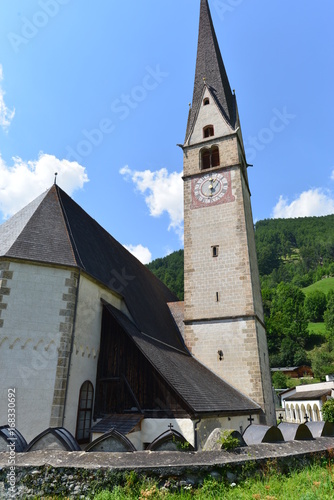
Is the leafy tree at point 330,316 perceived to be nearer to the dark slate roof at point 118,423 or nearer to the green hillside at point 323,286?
the green hillside at point 323,286

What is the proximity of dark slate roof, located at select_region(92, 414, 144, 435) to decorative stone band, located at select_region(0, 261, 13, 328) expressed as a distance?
13.1 ft

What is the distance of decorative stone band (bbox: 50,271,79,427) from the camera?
9.68m

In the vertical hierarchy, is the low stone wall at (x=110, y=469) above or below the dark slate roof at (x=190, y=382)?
below

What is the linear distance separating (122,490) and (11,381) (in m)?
5.89

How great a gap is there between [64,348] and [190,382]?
4.46m

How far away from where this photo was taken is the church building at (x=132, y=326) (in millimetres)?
10055

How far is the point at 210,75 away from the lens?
2458 centimetres

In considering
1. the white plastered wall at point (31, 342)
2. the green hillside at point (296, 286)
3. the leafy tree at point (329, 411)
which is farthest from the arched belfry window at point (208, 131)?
the green hillside at point (296, 286)

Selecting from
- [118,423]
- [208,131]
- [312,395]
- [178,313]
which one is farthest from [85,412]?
[312,395]

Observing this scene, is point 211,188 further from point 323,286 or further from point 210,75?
point 323,286

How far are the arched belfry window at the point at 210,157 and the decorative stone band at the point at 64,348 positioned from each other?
12.5m

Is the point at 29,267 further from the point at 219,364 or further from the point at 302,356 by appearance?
the point at 302,356

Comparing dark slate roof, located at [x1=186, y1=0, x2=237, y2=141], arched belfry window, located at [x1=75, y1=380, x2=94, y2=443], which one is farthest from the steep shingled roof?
dark slate roof, located at [x1=186, y1=0, x2=237, y2=141]

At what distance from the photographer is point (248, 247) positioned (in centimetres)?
1825
